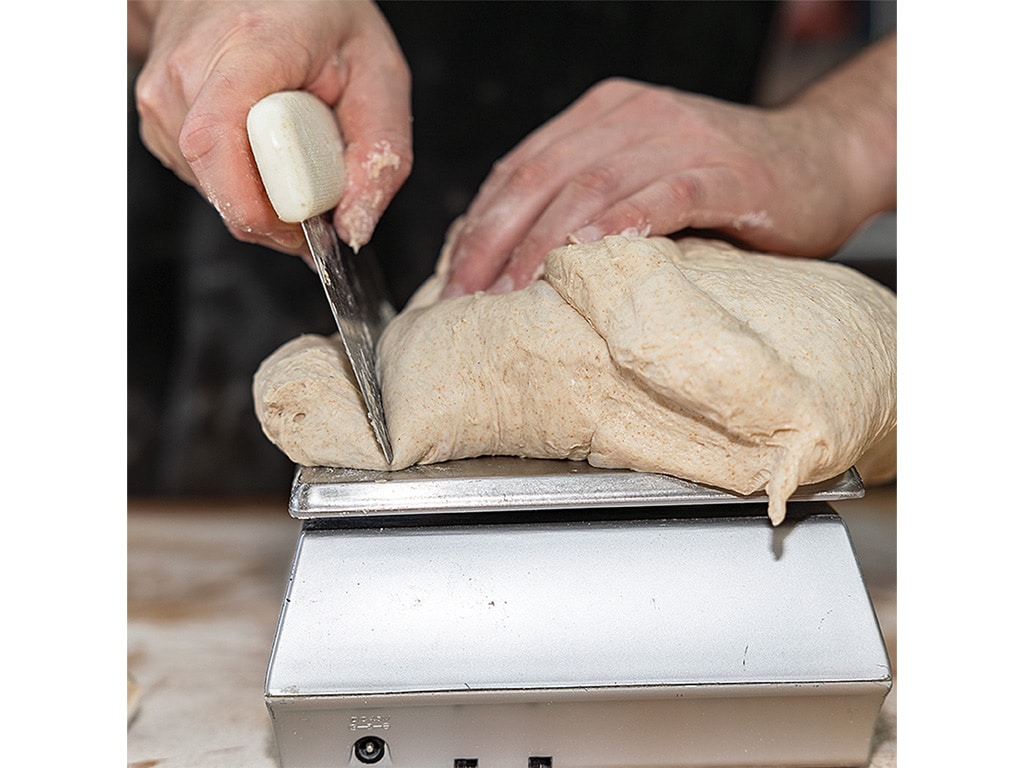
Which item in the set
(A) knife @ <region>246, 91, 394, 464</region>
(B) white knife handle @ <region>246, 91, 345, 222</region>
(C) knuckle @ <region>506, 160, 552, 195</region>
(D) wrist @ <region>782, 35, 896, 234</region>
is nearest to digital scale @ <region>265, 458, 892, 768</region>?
(A) knife @ <region>246, 91, 394, 464</region>

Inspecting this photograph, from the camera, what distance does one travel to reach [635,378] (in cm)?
104

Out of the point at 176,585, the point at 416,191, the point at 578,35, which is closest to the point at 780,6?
the point at 578,35

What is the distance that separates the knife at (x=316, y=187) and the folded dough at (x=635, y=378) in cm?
4

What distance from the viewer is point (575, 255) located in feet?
3.55

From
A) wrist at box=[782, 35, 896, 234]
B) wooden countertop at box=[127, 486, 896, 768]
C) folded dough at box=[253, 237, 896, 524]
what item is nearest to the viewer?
folded dough at box=[253, 237, 896, 524]

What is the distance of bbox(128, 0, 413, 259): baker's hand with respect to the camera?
1.14 metres

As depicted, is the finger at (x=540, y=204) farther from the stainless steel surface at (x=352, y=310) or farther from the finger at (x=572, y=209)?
the stainless steel surface at (x=352, y=310)

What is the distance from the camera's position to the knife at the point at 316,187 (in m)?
1.07

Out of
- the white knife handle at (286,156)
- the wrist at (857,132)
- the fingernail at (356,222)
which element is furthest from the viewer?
the wrist at (857,132)

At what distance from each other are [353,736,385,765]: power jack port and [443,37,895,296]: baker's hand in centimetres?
61

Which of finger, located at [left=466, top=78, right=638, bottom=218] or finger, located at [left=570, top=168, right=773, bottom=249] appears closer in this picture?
finger, located at [left=570, top=168, right=773, bottom=249]

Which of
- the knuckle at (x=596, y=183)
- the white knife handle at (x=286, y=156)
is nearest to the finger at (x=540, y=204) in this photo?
the knuckle at (x=596, y=183)

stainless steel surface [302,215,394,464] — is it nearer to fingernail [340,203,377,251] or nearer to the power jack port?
fingernail [340,203,377,251]

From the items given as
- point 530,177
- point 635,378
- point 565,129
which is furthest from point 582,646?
point 565,129
